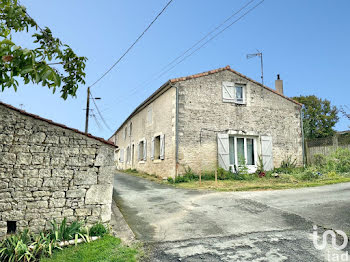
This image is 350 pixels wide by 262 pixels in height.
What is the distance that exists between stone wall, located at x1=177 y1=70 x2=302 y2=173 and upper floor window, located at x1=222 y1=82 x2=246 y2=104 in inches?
8.3

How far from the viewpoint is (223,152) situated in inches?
467

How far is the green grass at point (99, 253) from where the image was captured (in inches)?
148

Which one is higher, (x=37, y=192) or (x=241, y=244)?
(x=37, y=192)

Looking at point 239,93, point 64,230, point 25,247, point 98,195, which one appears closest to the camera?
point 25,247

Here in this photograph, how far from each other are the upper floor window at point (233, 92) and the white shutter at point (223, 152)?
207 centimetres

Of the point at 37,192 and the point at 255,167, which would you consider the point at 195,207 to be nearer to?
the point at 37,192

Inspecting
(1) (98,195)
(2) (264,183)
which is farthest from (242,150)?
(1) (98,195)

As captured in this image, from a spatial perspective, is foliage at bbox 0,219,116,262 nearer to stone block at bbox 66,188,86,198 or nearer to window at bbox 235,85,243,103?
stone block at bbox 66,188,86,198

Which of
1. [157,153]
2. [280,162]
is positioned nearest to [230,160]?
[280,162]

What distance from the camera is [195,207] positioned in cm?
643

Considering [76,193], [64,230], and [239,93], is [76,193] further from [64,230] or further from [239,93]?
[239,93]

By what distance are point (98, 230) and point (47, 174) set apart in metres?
1.46

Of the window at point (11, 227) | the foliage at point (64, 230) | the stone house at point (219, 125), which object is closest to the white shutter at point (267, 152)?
the stone house at point (219, 125)

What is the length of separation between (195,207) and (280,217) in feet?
6.70
